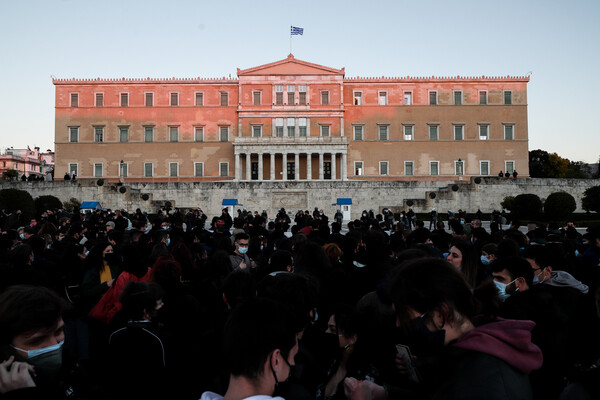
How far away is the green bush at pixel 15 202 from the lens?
22.1 metres

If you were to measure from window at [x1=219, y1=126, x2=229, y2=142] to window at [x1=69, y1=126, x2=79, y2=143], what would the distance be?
45.9 feet

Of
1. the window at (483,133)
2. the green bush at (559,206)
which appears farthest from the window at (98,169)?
the green bush at (559,206)

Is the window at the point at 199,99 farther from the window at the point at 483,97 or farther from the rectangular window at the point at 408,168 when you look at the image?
the window at the point at 483,97

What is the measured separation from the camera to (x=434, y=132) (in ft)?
154

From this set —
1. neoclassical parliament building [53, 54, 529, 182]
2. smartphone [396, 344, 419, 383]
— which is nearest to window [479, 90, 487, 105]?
neoclassical parliament building [53, 54, 529, 182]

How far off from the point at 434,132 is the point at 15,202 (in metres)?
36.7

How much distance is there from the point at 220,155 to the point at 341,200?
2087 centimetres

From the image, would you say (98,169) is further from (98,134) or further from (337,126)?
(337,126)

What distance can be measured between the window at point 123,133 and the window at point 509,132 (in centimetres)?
3692

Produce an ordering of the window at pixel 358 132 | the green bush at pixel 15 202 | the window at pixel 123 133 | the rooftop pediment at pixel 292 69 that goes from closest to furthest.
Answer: the green bush at pixel 15 202, the rooftop pediment at pixel 292 69, the window at pixel 358 132, the window at pixel 123 133

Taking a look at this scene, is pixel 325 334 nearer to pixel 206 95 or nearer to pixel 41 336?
pixel 41 336

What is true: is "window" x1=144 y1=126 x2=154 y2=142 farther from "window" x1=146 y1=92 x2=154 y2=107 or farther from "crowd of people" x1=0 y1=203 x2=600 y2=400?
"crowd of people" x1=0 y1=203 x2=600 y2=400

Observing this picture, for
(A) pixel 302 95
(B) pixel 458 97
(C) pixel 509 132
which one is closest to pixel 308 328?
(A) pixel 302 95

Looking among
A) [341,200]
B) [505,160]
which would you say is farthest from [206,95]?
[505,160]
